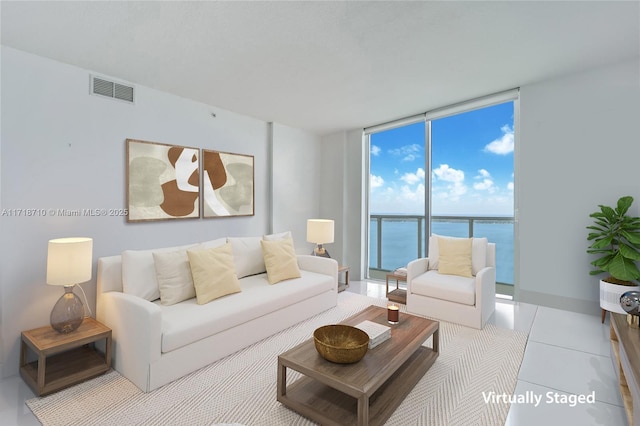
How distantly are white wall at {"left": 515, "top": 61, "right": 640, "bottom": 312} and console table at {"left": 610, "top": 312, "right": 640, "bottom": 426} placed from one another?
1258 millimetres

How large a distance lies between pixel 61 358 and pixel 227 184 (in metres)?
2.37

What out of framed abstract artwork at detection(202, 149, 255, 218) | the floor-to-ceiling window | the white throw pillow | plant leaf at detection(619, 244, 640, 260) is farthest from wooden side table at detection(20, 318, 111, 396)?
plant leaf at detection(619, 244, 640, 260)

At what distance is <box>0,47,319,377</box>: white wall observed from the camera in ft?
7.73

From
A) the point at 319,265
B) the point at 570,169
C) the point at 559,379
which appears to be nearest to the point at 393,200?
the point at 319,265

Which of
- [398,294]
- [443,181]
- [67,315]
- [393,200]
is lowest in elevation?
[398,294]

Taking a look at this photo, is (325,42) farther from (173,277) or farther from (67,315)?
(67,315)

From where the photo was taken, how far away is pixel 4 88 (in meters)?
2.35

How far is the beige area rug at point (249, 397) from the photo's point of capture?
1.77 meters

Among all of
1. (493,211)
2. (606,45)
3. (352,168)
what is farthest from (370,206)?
(606,45)

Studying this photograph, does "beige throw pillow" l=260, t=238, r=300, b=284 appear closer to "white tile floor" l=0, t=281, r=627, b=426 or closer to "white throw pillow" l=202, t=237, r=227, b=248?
"white throw pillow" l=202, t=237, r=227, b=248

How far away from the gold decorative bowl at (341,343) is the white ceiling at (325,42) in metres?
2.21

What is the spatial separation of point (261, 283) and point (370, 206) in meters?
2.68

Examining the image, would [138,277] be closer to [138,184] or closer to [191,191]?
[138,184]

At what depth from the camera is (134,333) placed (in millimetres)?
2115
